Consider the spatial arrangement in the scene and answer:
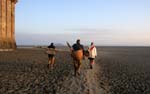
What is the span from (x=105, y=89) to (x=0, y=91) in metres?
4.76

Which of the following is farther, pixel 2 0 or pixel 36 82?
pixel 2 0

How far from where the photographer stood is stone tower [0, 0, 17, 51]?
4819 centimetres

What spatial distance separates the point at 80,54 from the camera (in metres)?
17.9

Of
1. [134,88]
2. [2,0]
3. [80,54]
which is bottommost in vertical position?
[134,88]

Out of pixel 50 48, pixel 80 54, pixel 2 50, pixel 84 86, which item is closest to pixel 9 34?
pixel 2 50

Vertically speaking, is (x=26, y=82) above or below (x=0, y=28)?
below

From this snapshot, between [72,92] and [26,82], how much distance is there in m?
3.74

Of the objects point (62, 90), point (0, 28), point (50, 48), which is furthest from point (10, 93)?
point (0, 28)

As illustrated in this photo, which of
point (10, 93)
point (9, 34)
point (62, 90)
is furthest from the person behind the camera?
point (9, 34)

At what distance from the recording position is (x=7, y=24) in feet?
167

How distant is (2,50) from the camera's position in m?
49.1

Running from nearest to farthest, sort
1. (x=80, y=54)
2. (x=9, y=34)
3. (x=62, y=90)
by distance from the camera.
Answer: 1. (x=62, y=90)
2. (x=80, y=54)
3. (x=9, y=34)

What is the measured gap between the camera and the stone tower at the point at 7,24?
158 feet

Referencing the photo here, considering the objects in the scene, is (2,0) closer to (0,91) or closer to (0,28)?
(0,28)
